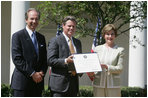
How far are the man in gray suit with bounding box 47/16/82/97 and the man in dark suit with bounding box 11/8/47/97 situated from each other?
187 millimetres

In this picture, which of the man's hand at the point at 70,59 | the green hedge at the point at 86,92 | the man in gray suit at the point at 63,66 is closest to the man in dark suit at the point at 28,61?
the man in gray suit at the point at 63,66

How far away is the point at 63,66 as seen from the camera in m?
4.07

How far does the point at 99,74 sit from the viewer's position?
14.8 feet

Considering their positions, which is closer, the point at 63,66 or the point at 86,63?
the point at 63,66

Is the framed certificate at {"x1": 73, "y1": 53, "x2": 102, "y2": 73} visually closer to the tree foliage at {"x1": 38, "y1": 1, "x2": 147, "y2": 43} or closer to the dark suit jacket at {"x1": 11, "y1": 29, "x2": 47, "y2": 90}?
the dark suit jacket at {"x1": 11, "y1": 29, "x2": 47, "y2": 90}

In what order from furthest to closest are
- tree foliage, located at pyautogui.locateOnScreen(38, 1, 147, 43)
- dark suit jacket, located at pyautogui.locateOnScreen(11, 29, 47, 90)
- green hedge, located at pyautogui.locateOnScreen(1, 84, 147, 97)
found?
green hedge, located at pyautogui.locateOnScreen(1, 84, 147, 97)
tree foliage, located at pyautogui.locateOnScreen(38, 1, 147, 43)
dark suit jacket, located at pyautogui.locateOnScreen(11, 29, 47, 90)

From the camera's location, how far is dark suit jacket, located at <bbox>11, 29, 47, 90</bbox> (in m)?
4.07

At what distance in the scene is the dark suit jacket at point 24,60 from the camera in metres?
4.07

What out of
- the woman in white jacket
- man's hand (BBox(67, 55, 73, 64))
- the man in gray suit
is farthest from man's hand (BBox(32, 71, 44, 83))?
the woman in white jacket

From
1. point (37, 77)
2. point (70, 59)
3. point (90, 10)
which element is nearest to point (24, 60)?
point (37, 77)

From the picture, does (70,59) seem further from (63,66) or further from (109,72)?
(109,72)

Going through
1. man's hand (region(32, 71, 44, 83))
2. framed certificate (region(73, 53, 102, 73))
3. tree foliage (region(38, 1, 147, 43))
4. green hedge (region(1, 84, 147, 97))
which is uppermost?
tree foliage (region(38, 1, 147, 43))

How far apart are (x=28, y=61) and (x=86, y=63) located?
898 mm

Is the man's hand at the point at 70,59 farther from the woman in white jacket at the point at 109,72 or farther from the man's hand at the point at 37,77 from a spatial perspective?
the woman in white jacket at the point at 109,72
